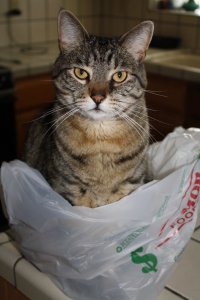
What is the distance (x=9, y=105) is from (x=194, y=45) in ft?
4.50

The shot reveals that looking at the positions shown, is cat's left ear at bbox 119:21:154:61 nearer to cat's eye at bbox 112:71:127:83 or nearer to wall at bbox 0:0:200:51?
cat's eye at bbox 112:71:127:83

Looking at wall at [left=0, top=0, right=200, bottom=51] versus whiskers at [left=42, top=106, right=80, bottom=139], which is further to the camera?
wall at [left=0, top=0, right=200, bottom=51]

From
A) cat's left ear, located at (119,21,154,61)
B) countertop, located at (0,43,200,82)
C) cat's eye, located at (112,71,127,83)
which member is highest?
cat's left ear, located at (119,21,154,61)

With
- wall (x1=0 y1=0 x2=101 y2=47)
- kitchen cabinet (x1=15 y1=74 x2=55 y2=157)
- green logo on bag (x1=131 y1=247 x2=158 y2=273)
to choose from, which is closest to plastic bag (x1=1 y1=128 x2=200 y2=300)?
green logo on bag (x1=131 y1=247 x2=158 y2=273)

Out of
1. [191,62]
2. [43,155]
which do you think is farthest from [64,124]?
[191,62]

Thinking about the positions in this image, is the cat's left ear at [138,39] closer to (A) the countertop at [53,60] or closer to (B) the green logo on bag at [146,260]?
(B) the green logo on bag at [146,260]

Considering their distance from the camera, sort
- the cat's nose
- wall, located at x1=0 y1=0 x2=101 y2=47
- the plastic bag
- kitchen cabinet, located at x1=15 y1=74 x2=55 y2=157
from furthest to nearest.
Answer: wall, located at x1=0 y1=0 x2=101 y2=47, kitchen cabinet, located at x1=15 y1=74 x2=55 y2=157, the cat's nose, the plastic bag

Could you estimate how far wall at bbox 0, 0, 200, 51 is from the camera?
256 cm

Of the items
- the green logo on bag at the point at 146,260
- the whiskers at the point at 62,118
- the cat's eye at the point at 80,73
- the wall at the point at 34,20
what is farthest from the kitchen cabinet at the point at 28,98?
the green logo on bag at the point at 146,260

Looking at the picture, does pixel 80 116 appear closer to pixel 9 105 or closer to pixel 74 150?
pixel 74 150

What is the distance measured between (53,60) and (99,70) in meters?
1.36

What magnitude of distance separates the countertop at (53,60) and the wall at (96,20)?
0.31 ft

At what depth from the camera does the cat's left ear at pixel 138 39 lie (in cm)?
92

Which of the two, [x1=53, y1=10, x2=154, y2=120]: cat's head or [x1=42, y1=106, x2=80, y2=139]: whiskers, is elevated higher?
[x1=53, y1=10, x2=154, y2=120]: cat's head
